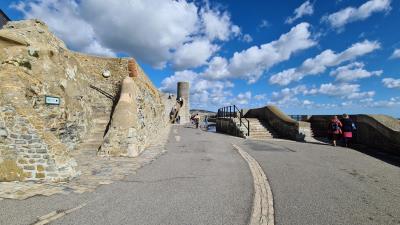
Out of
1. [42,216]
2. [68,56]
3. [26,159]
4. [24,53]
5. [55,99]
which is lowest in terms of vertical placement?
[42,216]

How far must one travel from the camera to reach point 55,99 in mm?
8953

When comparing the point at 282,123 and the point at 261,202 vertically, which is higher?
the point at 282,123

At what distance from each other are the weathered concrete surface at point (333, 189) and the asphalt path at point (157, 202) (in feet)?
2.73

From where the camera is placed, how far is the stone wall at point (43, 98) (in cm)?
627

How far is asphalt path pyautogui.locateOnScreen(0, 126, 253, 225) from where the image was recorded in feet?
13.6

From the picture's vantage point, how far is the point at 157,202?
488 centimetres

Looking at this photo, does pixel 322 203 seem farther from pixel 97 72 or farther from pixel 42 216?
pixel 97 72

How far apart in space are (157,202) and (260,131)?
14.4 meters

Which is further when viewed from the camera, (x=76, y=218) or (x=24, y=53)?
(x=24, y=53)

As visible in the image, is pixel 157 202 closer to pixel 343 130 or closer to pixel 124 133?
pixel 124 133

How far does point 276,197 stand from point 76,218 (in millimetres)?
3726

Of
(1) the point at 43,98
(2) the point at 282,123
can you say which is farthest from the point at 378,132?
(1) the point at 43,98

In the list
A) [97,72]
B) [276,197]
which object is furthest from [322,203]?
[97,72]

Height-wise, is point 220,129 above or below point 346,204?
above
